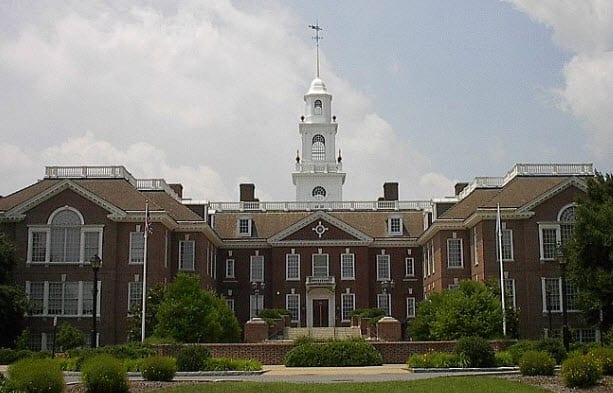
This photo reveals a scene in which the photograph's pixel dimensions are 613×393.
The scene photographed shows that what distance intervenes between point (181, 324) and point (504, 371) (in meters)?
18.5

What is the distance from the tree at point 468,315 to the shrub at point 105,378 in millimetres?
22818

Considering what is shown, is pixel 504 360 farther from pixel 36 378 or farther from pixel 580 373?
pixel 36 378

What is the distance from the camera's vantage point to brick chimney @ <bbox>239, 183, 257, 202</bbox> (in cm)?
6769

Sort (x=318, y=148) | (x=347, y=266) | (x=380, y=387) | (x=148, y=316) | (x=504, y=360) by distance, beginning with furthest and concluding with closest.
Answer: (x=318, y=148)
(x=347, y=266)
(x=148, y=316)
(x=504, y=360)
(x=380, y=387)

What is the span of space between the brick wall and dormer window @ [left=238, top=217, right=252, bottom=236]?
86.9 ft

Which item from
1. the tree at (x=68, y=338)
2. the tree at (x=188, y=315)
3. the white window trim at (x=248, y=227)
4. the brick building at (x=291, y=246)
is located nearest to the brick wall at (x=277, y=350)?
the tree at (x=188, y=315)

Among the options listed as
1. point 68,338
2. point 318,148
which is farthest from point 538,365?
point 318,148

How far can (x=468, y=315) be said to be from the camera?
4069 centimetres

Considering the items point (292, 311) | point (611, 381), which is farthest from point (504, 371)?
point (292, 311)

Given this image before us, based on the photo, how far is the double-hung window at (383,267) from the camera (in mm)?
60406

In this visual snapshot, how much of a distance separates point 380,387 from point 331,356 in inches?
446

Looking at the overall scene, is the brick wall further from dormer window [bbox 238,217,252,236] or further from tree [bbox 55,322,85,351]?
dormer window [bbox 238,217,252,236]

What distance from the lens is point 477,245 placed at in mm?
49062

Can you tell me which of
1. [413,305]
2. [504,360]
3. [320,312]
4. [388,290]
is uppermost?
[388,290]
